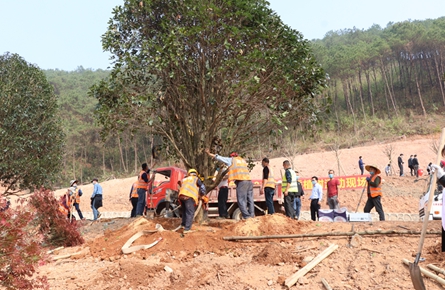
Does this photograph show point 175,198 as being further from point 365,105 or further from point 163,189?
point 365,105

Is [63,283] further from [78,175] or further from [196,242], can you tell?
[78,175]

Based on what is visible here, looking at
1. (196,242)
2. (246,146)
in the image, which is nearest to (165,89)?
(246,146)

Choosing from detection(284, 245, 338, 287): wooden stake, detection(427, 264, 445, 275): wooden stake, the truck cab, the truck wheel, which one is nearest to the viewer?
detection(427, 264, 445, 275): wooden stake

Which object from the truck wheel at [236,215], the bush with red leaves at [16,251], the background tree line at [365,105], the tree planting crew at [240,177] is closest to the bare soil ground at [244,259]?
the tree planting crew at [240,177]

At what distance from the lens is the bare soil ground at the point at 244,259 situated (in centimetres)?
615

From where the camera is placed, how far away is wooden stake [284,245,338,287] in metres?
6.02

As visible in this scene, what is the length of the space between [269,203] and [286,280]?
17.1 ft

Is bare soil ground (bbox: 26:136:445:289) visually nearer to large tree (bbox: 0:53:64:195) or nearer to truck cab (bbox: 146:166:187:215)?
truck cab (bbox: 146:166:187:215)

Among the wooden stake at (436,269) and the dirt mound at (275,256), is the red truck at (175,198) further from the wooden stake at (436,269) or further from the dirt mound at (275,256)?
the wooden stake at (436,269)

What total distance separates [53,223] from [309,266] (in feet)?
22.9

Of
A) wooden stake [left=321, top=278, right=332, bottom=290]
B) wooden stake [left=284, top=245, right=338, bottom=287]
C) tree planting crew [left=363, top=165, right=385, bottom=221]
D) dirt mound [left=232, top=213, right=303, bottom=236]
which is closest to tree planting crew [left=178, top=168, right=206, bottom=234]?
dirt mound [left=232, top=213, right=303, bottom=236]

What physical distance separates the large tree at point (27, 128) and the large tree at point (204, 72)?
6030 mm

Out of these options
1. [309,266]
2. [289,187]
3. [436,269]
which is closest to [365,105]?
[289,187]

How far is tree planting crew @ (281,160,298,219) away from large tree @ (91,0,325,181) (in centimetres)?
142
